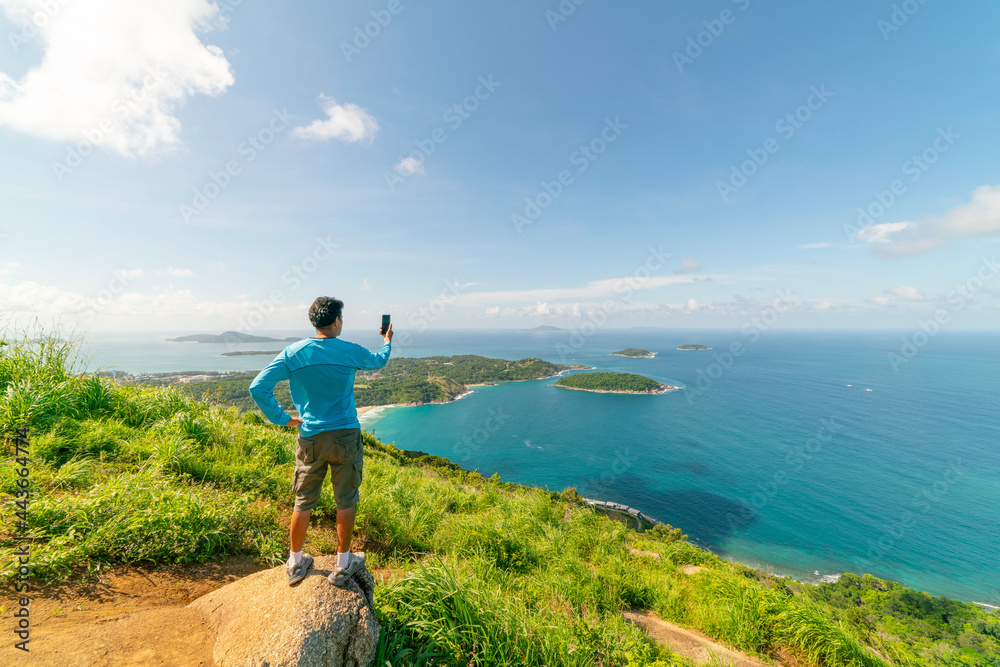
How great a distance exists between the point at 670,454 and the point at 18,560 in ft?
194

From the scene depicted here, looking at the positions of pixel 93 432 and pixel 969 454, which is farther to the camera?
pixel 969 454

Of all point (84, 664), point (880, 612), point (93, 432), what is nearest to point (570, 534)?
point (84, 664)

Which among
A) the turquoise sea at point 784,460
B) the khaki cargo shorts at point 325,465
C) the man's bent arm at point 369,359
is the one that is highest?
the man's bent arm at point 369,359

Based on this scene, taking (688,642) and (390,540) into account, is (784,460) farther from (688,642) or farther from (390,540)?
(390,540)

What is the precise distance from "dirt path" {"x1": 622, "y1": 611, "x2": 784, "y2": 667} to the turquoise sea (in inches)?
580

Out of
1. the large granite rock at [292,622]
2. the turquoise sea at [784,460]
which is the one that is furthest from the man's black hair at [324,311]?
the turquoise sea at [784,460]

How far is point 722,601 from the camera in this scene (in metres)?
4.87

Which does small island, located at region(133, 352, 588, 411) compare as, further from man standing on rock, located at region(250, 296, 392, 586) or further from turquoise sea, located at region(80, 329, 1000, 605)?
man standing on rock, located at region(250, 296, 392, 586)

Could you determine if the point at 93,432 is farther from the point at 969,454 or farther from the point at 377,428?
the point at 969,454

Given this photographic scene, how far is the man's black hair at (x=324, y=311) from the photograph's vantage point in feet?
10.3

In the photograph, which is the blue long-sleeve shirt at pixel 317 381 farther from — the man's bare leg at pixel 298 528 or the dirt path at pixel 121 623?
the dirt path at pixel 121 623

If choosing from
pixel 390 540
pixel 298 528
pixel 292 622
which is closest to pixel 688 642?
pixel 390 540

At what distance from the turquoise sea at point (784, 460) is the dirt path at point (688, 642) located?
14741 mm

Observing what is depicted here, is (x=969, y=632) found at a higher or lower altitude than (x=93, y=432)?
lower
